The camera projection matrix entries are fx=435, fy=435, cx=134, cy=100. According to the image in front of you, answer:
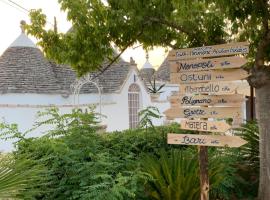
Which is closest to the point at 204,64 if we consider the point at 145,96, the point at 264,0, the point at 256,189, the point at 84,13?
the point at 264,0

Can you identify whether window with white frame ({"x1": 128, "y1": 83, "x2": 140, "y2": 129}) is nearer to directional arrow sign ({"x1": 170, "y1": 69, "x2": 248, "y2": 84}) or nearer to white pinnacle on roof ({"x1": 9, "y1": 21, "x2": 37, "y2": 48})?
white pinnacle on roof ({"x1": 9, "y1": 21, "x2": 37, "y2": 48})

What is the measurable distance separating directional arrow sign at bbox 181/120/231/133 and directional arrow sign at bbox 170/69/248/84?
0.54 meters

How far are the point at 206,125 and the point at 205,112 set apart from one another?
6.6 inches

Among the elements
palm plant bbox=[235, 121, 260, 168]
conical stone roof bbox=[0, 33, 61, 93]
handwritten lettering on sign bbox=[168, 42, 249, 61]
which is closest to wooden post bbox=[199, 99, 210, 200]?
handwritten lettering on sign bbox=[168, 42, 249, 61]

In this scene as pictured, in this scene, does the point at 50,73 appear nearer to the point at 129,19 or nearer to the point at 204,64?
the point at 129,19

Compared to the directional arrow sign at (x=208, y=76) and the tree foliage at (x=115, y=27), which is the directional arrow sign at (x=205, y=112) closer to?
the directional arrow sign at (x=208, y=76)

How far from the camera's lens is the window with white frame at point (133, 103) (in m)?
22.7

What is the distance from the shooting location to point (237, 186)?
719 centimetres

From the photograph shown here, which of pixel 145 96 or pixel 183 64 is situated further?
pixel 145 96

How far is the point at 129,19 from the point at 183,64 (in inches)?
62.1

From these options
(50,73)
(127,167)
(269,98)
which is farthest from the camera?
(50,73)

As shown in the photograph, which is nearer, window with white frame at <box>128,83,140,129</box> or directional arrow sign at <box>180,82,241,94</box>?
directional arrow sign at <box>180,82,241,94</box>

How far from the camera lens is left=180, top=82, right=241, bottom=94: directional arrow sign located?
5.48 m

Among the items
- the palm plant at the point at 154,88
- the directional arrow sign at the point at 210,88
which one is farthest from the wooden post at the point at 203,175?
the palm plant at the point at 154,88
